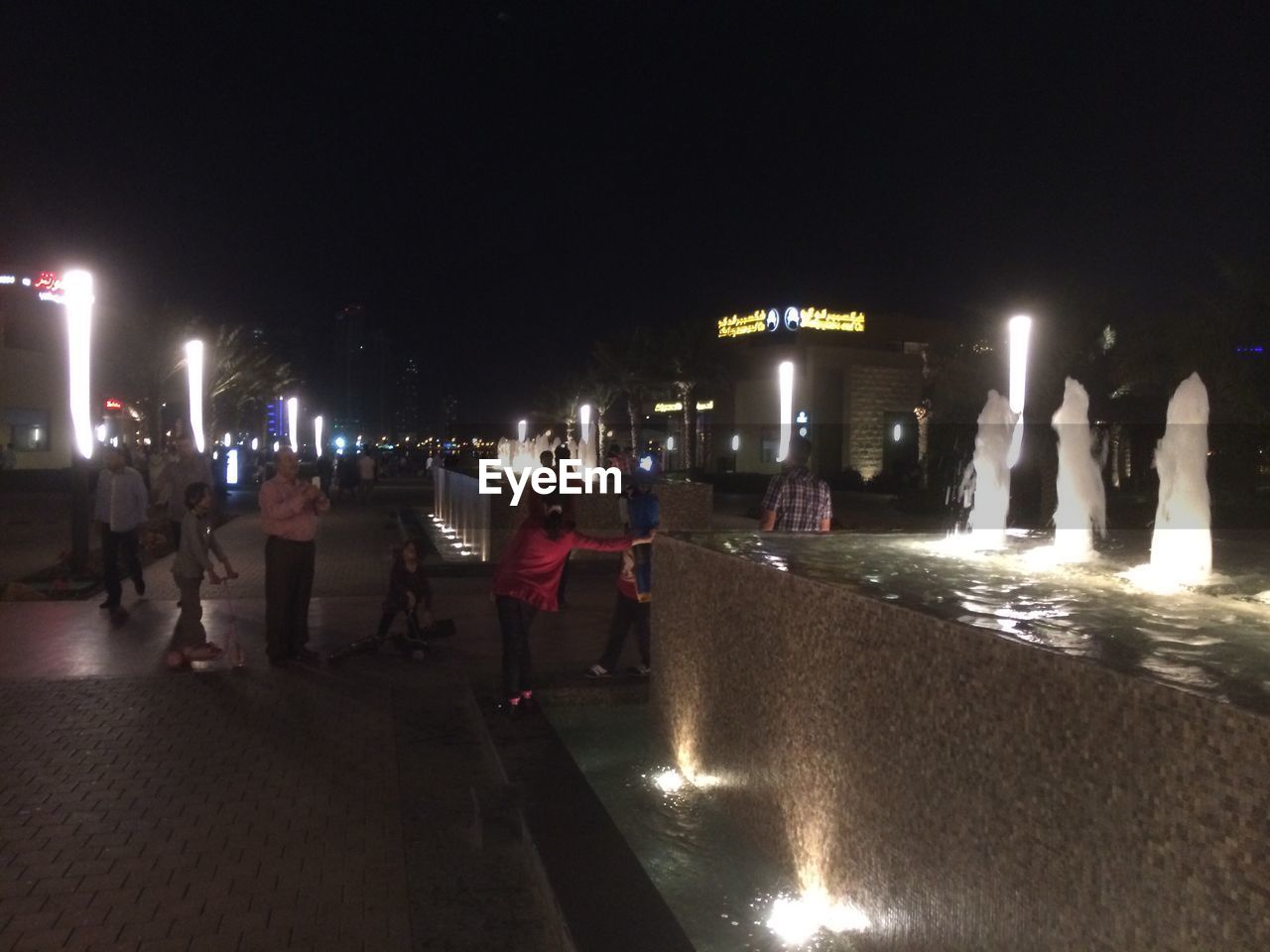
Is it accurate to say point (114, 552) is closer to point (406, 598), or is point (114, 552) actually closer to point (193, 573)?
point (193, 573)

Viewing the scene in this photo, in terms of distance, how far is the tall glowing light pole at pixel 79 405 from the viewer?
49.4 feet

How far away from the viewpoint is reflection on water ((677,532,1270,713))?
2793 millimetres

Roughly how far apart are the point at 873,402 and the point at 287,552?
45.3 metres

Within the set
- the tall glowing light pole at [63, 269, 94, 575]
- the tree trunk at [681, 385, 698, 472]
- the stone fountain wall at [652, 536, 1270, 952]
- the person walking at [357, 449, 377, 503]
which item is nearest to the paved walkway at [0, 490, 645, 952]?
the stone fountain wall at [652, 536, 1270, 952]

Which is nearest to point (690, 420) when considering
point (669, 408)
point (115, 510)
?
point (669, 408)

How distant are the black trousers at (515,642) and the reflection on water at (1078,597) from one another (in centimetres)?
127

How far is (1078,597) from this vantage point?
14.7 feet

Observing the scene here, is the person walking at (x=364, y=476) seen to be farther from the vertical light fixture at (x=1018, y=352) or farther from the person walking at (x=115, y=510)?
the person walking at (x=115, y=510)

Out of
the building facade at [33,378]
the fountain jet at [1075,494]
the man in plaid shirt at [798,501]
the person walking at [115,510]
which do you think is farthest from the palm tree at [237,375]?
the fountain jet at [1075,494]

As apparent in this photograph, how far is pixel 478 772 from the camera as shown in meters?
6.52

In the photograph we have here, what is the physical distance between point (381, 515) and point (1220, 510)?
2175 cm

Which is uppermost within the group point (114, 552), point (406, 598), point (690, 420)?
point (690, 420)

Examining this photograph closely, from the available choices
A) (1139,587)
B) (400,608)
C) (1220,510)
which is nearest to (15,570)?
(400,608)

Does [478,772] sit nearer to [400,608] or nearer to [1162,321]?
[400,608]
